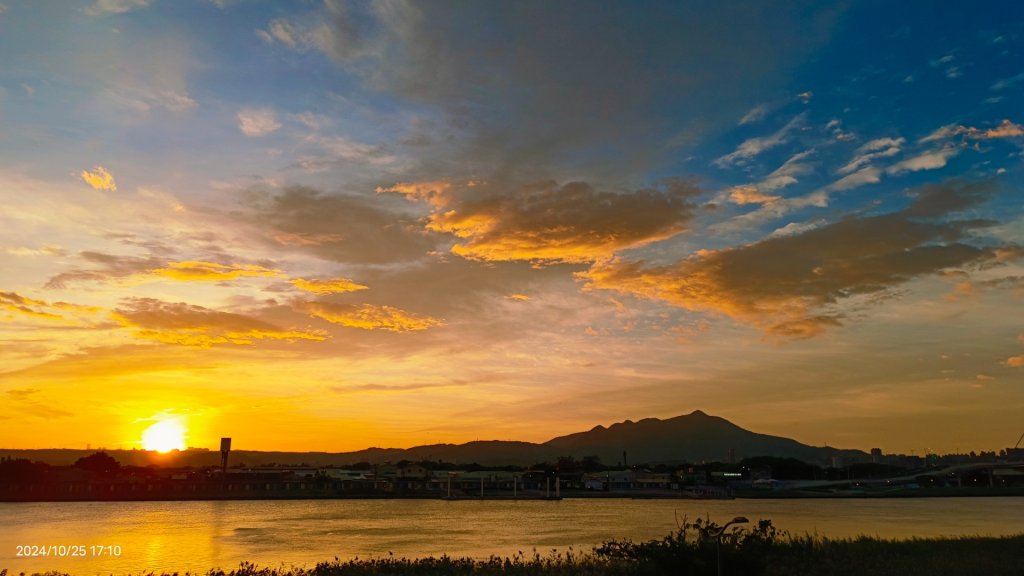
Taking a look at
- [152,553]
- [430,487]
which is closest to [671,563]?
[152,553]

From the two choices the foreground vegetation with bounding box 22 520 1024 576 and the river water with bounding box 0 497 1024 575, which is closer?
the foreground vegetation with bounding box 22 520 1024 576

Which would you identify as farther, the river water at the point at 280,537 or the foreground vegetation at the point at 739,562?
the river water at the point at 280,537

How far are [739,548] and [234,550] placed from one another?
42.4 m

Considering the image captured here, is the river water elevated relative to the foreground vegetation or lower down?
lower down

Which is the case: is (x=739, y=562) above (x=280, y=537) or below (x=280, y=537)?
above

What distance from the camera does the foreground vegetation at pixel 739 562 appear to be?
75.1 ft

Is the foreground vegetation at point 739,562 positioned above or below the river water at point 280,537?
above

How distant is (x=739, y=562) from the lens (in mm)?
22453

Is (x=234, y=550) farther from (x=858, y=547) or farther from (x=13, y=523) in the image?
(x=13, y=523)

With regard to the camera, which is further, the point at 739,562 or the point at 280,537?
the point at 280,537

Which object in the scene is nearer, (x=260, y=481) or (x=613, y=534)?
(x=613, y=534)

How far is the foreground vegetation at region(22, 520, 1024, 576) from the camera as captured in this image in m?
22.9

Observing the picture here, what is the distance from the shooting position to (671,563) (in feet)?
75.5

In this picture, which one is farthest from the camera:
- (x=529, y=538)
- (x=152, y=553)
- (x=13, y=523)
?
(x=13, y=523)
